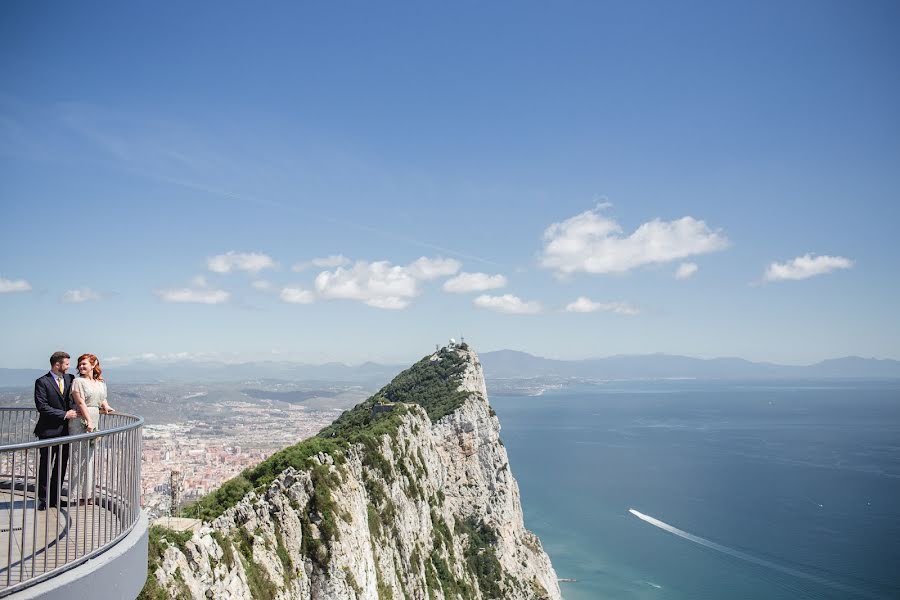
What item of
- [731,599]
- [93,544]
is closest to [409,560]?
[93,544]

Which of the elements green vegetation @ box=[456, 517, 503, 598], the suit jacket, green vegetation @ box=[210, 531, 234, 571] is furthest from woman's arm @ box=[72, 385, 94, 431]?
green vegetation @ box=[456, 517, 503, 598]

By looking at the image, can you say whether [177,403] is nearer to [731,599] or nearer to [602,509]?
[602,509]

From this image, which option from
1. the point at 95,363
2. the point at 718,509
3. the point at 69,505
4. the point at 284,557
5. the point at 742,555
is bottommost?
the point at 742,555

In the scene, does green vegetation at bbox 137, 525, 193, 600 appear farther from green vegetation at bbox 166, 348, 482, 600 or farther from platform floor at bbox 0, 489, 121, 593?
platform floor at bbox 0, 489, 121, 593

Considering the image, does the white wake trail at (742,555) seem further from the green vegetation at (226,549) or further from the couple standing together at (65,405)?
the couple standing together at (65,405)

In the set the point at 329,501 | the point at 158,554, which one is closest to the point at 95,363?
the point at 158,554

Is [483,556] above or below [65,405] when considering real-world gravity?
below

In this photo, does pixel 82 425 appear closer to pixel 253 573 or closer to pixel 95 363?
pixel 95 363

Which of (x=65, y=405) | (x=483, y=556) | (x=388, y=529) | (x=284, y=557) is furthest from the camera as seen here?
(x=483, y=556)
